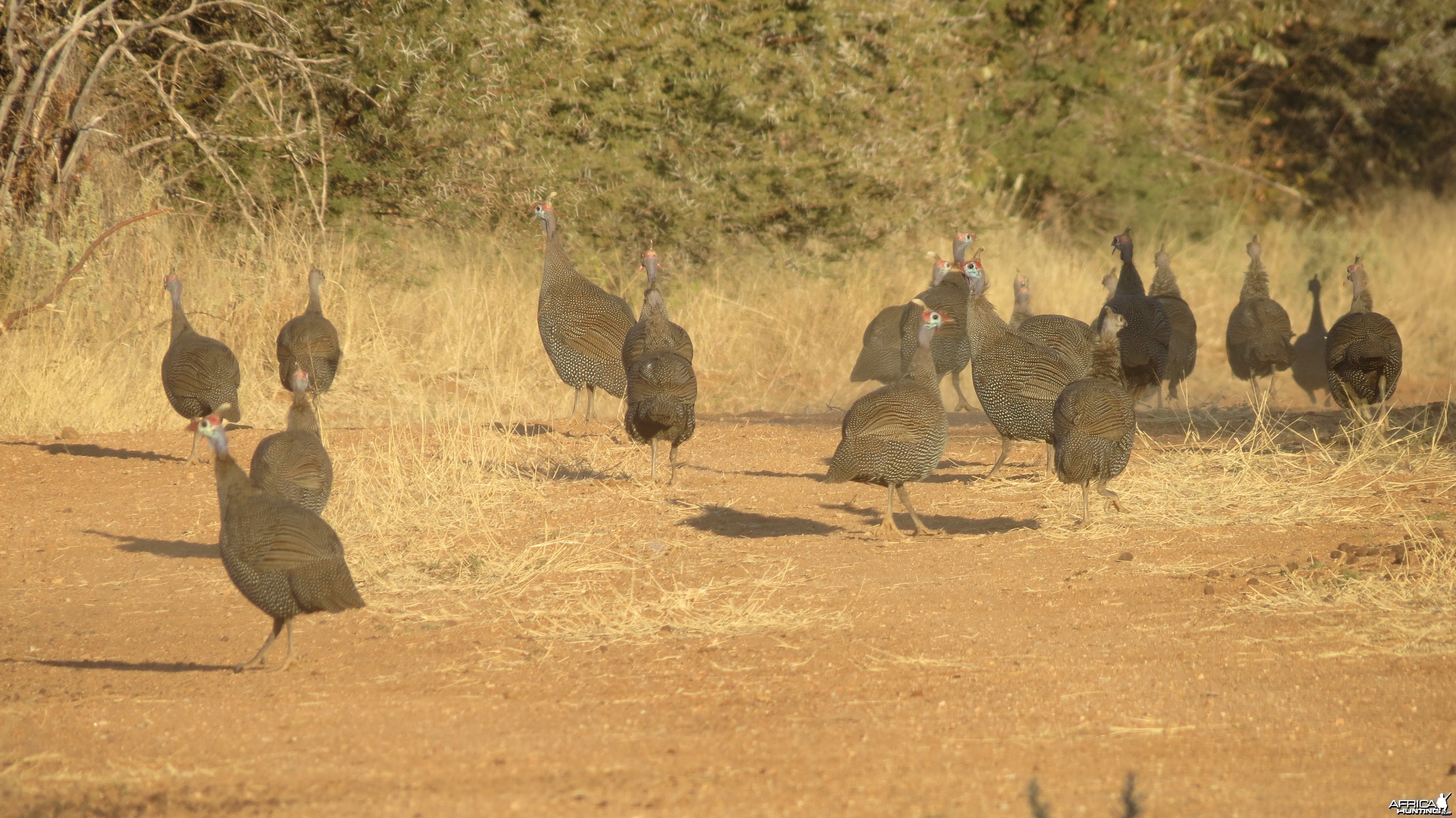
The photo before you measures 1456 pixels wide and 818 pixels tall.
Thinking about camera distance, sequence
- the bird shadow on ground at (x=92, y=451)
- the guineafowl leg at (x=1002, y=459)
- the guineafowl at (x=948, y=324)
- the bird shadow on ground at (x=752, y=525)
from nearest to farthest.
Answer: the bird shadow on ground at (x=752, y=525), the guineafowl leg at (x=1002, y=459), the bird shadow on ground at (x=92, y=451), the guineafowl at (x=948, y=324)

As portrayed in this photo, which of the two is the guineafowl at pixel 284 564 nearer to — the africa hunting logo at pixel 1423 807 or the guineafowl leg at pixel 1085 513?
the africa hunting logo at pixel 1423 807

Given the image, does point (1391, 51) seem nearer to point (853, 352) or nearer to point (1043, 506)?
point (853, 352)

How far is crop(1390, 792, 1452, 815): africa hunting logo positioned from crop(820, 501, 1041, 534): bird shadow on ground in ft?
11.3

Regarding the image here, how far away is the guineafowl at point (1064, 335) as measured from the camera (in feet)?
26.6

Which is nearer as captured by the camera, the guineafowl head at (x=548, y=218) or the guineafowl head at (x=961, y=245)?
the guineafowl head at (x=548, y=218)

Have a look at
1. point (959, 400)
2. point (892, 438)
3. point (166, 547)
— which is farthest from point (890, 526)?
point (959, 400)

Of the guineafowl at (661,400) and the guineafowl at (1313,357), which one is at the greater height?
the guineafowl at (1313,357)

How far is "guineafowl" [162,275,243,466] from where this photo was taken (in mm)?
8078

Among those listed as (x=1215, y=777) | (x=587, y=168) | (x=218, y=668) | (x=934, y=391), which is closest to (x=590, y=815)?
(x=1215, y=777)

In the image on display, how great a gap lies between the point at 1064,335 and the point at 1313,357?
166 inches

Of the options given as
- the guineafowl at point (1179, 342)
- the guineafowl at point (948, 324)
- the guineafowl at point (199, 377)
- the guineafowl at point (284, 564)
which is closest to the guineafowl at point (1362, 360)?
the guineafowl at point (1179, 342)

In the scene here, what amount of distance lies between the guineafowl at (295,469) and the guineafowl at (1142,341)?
16.2 ft

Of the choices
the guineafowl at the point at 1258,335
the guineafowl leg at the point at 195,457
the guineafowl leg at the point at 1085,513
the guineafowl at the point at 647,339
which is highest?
the guineafowl at the point at 1258,335

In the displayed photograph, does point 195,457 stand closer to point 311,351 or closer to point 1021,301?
point 311,351
